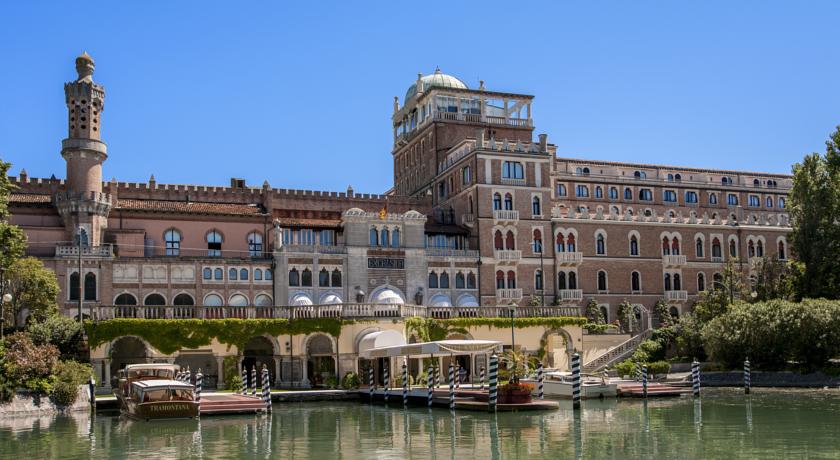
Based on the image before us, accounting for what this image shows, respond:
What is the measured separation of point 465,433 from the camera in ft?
114

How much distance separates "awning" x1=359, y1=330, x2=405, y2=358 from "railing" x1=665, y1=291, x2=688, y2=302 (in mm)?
29341

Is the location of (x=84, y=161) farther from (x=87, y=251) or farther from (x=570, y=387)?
(x=570, y=387)

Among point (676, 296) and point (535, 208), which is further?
point (676, 296)

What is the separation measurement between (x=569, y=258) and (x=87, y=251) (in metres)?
34.3

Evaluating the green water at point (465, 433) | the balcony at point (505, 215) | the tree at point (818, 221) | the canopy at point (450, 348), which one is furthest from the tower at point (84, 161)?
the tree at point (818, 221)

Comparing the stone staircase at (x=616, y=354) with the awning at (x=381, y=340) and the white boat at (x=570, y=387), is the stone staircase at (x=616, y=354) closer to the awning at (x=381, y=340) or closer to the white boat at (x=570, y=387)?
the white boat at (x=570, y=387)

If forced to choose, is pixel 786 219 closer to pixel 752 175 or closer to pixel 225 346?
pixel 752 175

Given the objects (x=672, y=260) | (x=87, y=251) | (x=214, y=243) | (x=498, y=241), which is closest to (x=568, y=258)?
(x=498, y=241)

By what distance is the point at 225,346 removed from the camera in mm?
56969

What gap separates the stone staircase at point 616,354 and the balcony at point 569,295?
696 centimetres

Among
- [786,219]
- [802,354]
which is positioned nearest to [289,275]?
[802,354]

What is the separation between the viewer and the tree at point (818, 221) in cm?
6309

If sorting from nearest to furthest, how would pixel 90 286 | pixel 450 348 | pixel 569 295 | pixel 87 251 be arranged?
pixel 450 348 → pixel 90 286 → pixel 87 251 → pixel 569 295

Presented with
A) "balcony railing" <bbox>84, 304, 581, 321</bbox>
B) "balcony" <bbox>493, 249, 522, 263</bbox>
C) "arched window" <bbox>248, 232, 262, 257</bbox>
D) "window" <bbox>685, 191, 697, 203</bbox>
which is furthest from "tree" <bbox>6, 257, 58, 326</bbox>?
"window" <bbox>685, 191, 697, 203</bbox>
